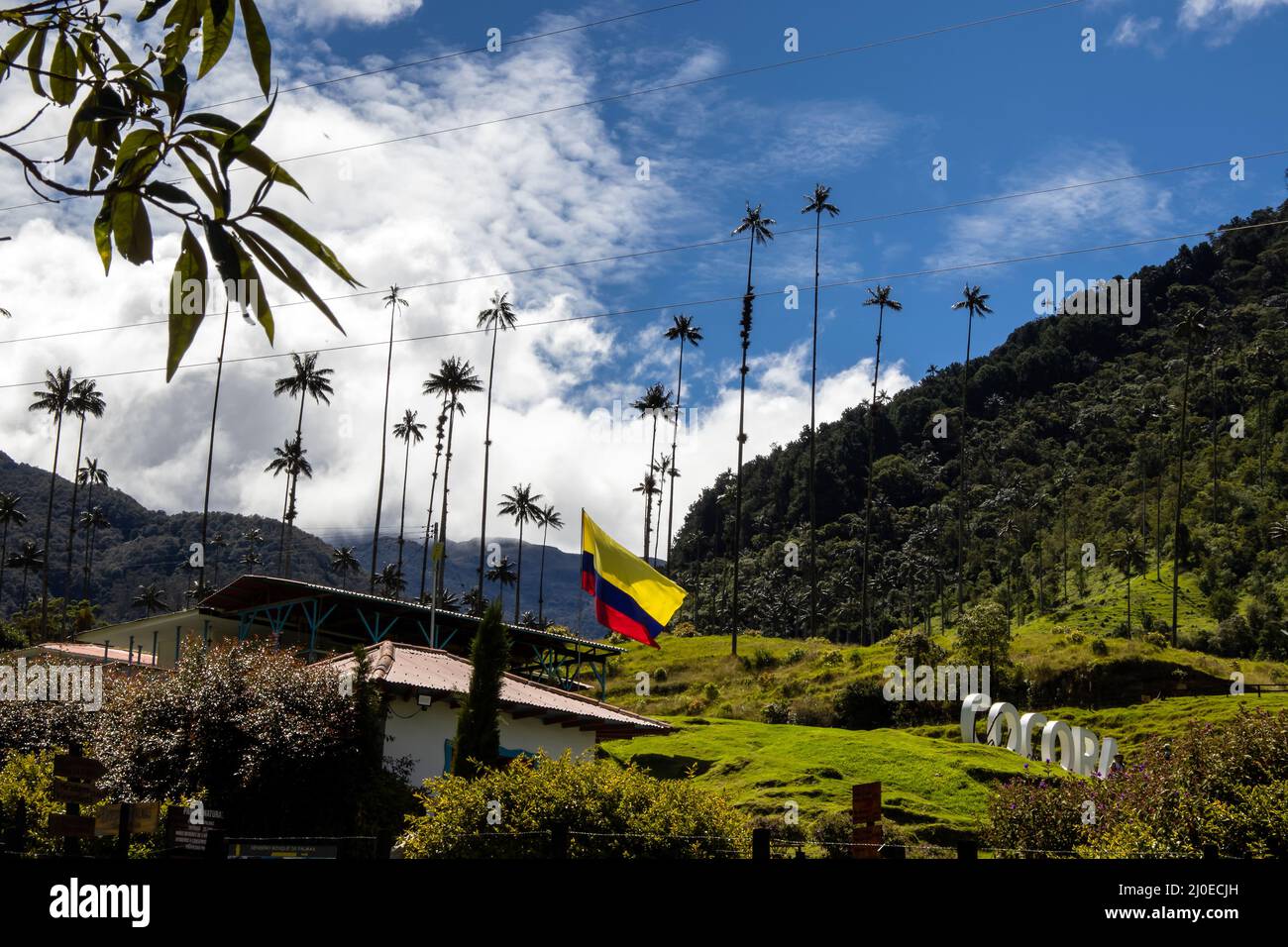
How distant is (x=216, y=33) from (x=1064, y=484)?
412ft

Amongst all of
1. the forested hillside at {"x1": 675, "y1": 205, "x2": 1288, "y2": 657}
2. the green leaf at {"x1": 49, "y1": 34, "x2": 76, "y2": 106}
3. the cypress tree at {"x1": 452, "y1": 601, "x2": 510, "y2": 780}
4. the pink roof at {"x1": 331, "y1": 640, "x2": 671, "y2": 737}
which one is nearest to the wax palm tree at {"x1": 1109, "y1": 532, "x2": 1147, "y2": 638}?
the forested hillside at {"x1": 675, "y1": 205, "x2": 1288, "y2": 657}

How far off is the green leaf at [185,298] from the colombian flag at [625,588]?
892 inches

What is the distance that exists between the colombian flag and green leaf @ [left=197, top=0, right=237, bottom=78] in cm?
2276

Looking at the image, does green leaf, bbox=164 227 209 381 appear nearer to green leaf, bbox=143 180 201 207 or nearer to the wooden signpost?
green leaf, bbox=143 180 201 207

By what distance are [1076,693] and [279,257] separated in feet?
174

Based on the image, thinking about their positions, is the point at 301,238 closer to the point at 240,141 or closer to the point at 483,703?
the point at 240,141

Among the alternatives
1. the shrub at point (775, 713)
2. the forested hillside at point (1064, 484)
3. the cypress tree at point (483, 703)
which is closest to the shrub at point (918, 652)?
the shrub at point (775, 713)

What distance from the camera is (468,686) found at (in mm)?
23000

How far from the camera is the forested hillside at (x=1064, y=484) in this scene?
91.0 metres

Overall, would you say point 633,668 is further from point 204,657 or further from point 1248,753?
point 1248,753

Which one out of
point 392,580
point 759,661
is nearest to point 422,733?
point 759,661

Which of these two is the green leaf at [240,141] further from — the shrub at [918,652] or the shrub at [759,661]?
the shrub at [759,661]

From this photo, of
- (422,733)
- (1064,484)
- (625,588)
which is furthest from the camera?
(1064,484)
